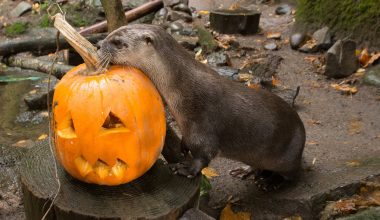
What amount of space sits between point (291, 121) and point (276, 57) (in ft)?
Answer: 12.3

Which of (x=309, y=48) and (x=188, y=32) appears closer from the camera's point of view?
(x=309, y=48)

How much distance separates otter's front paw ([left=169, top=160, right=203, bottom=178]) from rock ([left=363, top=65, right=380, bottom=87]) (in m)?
3.88

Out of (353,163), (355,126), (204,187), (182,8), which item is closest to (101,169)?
(204,187)

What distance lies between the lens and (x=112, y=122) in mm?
2541

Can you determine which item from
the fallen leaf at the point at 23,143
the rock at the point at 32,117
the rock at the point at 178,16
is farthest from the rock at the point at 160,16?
the fallen leaf at the point at 23,143

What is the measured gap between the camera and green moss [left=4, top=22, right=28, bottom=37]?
10195 mm

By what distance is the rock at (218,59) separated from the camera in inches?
259

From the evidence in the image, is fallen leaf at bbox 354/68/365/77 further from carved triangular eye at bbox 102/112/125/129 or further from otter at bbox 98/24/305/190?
carved triangular eye at bbox 102/112/125/129

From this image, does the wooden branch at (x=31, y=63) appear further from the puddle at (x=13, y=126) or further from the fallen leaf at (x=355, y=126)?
the fallen leaf at (x=355, y=126)

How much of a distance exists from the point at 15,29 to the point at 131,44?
8.20 m

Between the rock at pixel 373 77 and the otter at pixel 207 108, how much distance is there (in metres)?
2.97

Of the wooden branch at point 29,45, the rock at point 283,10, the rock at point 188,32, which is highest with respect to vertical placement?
the wooden branch at point 29,45

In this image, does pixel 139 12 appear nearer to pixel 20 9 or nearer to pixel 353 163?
pixel 20 9

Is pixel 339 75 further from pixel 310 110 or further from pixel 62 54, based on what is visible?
pixel 62 54
